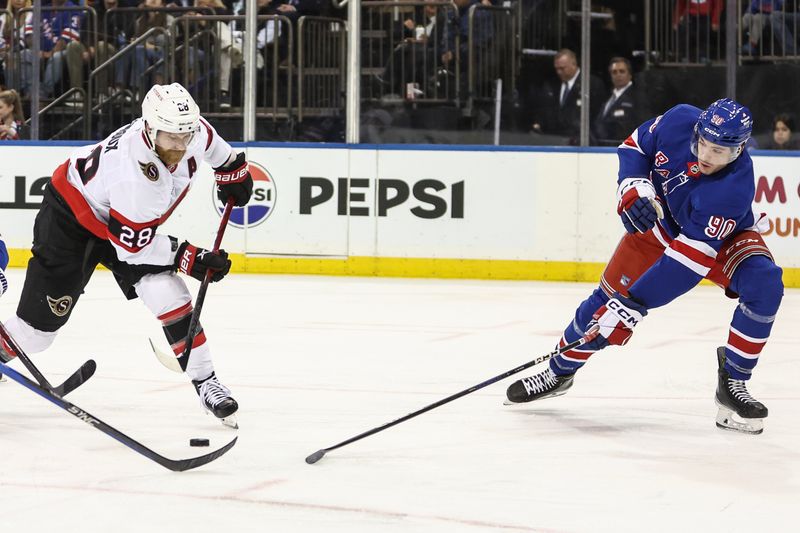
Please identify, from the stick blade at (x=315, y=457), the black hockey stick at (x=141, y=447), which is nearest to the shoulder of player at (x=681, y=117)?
the stick blade at (x=315, y=457)

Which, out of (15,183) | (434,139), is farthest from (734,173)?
(15,183)

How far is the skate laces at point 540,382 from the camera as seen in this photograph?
4.27 m

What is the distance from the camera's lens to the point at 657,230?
162 inches

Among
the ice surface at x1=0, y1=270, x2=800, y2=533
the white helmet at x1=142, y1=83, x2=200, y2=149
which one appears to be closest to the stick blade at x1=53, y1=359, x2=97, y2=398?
the ice surface at x1=0, y1=270, x2=800, y2=533

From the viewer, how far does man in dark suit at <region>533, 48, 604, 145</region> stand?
870cm

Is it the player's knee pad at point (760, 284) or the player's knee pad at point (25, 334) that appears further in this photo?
the player's knee pad at point (25, 334)

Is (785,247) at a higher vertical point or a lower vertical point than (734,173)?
lower

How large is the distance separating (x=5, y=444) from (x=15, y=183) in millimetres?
5945

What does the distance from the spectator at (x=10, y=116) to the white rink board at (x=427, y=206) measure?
0.40m

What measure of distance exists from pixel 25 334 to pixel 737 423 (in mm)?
2142

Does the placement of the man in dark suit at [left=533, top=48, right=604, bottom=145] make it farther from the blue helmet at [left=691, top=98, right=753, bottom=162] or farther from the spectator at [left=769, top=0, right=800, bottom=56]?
the blue helmet at [left=691, top=98, right=753, bottom=162]

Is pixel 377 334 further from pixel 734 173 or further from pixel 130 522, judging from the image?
pixel 130 522

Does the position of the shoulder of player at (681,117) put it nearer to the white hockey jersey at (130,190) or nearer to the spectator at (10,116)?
the white hockey jersey at (130,190)

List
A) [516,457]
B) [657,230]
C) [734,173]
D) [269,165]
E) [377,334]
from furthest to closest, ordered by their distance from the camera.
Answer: [269,165] → [377,334] → [657,230] → [734,173] → [516,457]
